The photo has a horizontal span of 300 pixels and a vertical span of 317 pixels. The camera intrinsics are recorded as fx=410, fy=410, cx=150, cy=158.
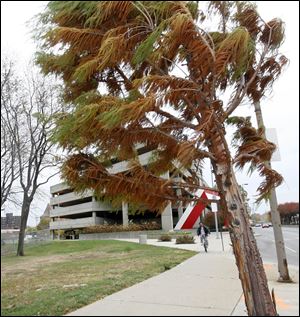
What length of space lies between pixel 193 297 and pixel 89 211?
2405mm

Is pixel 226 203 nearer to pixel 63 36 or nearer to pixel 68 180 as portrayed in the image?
pixel 68 180

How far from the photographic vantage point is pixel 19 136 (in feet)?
7.59

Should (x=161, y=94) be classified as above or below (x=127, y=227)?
above

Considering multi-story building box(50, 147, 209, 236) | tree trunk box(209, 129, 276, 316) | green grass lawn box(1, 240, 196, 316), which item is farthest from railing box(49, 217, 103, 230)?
tree trunk box(209, 129, 276, 316)

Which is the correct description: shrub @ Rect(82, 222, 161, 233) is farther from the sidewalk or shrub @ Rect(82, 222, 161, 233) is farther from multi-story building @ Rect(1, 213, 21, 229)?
the sidewalk

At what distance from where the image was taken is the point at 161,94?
172cm

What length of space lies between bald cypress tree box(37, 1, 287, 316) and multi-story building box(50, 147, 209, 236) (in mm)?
87

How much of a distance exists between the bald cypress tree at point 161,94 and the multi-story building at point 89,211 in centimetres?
9

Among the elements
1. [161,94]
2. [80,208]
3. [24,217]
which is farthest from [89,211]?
[161,94]

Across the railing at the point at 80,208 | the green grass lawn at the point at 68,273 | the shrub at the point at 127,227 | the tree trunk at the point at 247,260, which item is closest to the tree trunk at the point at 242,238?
the tree trunk at the point at 247,260

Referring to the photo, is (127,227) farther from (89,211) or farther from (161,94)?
(161,94)

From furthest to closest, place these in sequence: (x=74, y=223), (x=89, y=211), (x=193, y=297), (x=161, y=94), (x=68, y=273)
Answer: (x=68, y=273), (x=193, y=297), (x=74, y=223), (x=89, y=211), (x=161, y=94)

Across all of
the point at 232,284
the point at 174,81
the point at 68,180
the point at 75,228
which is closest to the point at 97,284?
the point at 232,284

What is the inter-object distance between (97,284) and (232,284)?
2621 millimetres
